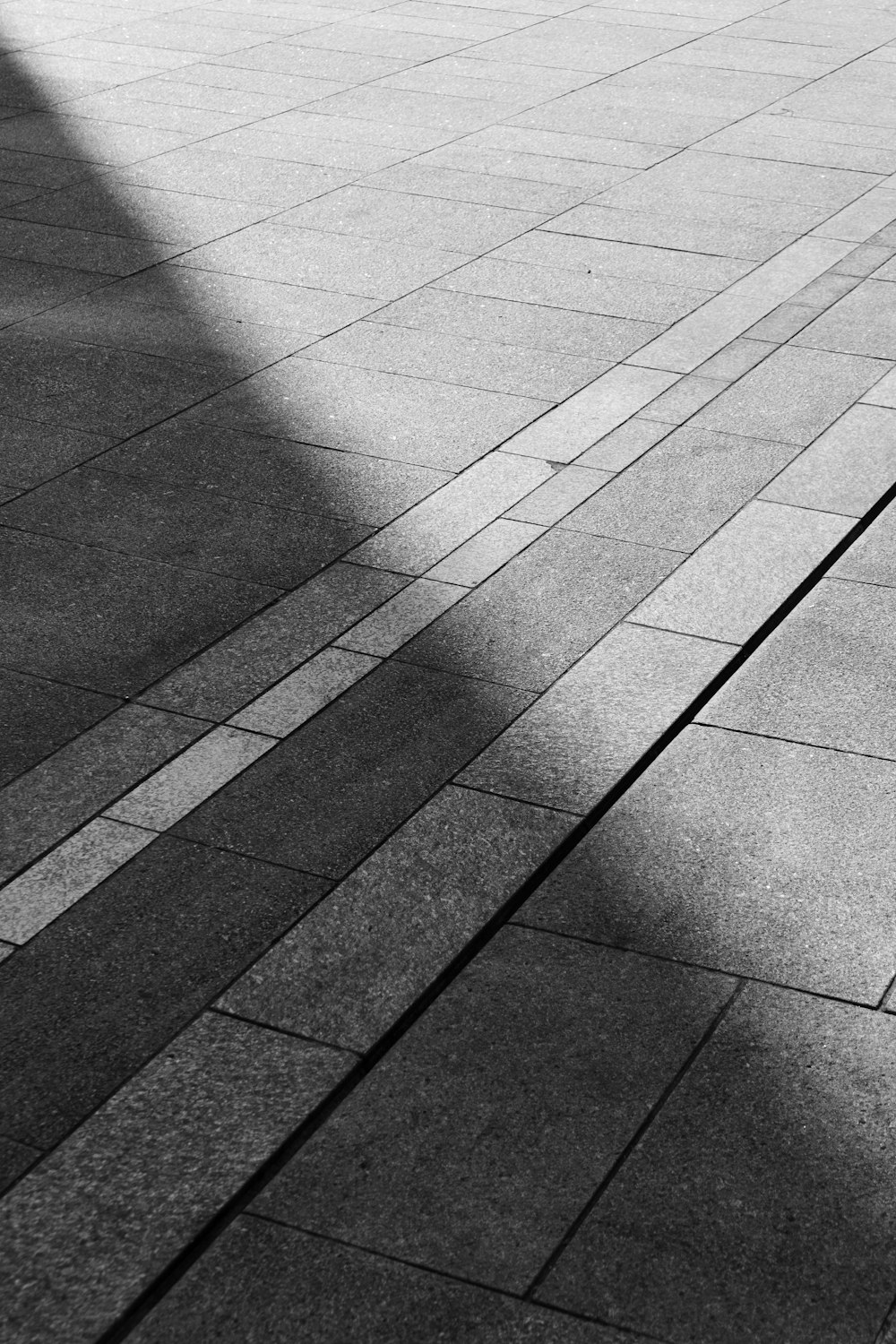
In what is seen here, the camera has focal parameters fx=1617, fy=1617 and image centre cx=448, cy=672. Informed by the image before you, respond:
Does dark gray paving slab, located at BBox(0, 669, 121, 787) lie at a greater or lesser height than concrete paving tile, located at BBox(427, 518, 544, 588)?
greater

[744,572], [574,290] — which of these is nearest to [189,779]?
[744,572]

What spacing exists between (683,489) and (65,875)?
138 inches

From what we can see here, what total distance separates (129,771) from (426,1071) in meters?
1.63

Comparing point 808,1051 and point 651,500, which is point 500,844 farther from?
point 651,500

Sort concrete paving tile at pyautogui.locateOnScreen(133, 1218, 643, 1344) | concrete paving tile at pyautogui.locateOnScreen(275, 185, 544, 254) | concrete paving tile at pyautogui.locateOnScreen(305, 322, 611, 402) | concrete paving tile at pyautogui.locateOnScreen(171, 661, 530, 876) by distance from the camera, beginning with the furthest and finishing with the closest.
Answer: concrete paving tile at pyautogui.locateOnScreen(275, 185, 544, 254), concrete paving tile at pyautogui.locateOnScreen(305, 322, 611, 402), concrete paving tile at pyautogui.locateOnScreen(171, 661, 530, 876), concrete paving tile at pyautogui.locateOnScreen(133, 1218, 643, 1344)

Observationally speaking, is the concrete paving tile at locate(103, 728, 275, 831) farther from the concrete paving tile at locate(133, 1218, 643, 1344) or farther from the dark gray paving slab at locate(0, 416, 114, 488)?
the dark gray paving slab at locate(0, 416, 114, 488)

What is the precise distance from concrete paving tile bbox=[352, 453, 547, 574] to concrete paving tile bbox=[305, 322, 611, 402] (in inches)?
37.0

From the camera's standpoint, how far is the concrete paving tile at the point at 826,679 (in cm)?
529

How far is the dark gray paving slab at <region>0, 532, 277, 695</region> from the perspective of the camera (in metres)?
5.67

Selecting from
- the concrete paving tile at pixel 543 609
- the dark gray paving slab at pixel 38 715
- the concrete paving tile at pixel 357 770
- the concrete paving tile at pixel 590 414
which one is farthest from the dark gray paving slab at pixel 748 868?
the concrete paving tile at pixel 590 414

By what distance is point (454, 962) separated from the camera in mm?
4223

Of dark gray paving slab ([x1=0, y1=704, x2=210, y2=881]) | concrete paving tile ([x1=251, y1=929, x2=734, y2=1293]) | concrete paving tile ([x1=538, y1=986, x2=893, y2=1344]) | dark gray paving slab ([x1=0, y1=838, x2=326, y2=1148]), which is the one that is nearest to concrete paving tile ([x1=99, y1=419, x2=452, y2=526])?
dark gray paving slab ([x1=0, y1=704, x2=210, y2=881])

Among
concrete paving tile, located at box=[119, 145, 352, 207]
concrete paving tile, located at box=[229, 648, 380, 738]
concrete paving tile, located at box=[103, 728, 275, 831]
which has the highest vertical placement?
concrete paving tile, located at box=[119, 145, 352, 207]

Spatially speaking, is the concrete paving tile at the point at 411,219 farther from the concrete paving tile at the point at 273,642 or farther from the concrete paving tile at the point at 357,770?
the concrete paving tile at the point at 357,770
